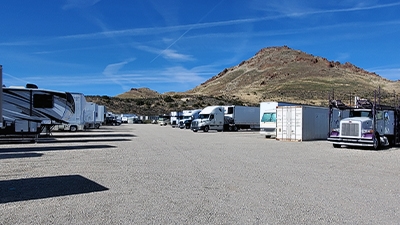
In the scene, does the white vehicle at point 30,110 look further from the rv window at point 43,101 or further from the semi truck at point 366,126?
the semi truck at point 366,126

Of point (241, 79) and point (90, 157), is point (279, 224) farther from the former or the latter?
point (241, 79)

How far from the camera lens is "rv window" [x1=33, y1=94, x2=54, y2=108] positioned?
21.8 meters

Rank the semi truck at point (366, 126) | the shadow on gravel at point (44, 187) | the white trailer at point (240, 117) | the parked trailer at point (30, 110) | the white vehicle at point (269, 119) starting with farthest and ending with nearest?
the white trailer at point (240, 117) → the white vehicle at point (269, 119) → the parked trailer at point (30, 110) → the semi truck at point (366, 126) → the shadow on gravel at point (44, 187)

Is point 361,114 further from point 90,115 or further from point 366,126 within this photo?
point 90,115

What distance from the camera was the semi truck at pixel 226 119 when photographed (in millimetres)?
40938

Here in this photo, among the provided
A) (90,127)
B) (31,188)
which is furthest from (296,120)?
(90,127)

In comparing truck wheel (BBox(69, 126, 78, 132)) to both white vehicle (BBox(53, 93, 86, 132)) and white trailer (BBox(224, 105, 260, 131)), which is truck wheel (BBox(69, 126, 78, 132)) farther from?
white trailer (BBox(224, 105, 260, 131))

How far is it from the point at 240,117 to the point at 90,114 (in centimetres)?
1725

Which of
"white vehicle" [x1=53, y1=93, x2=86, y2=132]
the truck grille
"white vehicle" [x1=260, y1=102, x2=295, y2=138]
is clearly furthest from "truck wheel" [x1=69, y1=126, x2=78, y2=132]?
the truck grille

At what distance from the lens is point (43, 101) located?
2205cm

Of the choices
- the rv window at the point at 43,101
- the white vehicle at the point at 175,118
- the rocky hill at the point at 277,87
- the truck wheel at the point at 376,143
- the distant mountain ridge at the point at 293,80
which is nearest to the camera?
the truck wheel at the point at 376,143

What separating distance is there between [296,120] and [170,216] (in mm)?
21433

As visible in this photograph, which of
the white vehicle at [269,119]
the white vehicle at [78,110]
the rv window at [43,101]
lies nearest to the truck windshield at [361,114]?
the white vehicle at [269,119]

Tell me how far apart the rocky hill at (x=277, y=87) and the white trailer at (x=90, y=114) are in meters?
42.9
